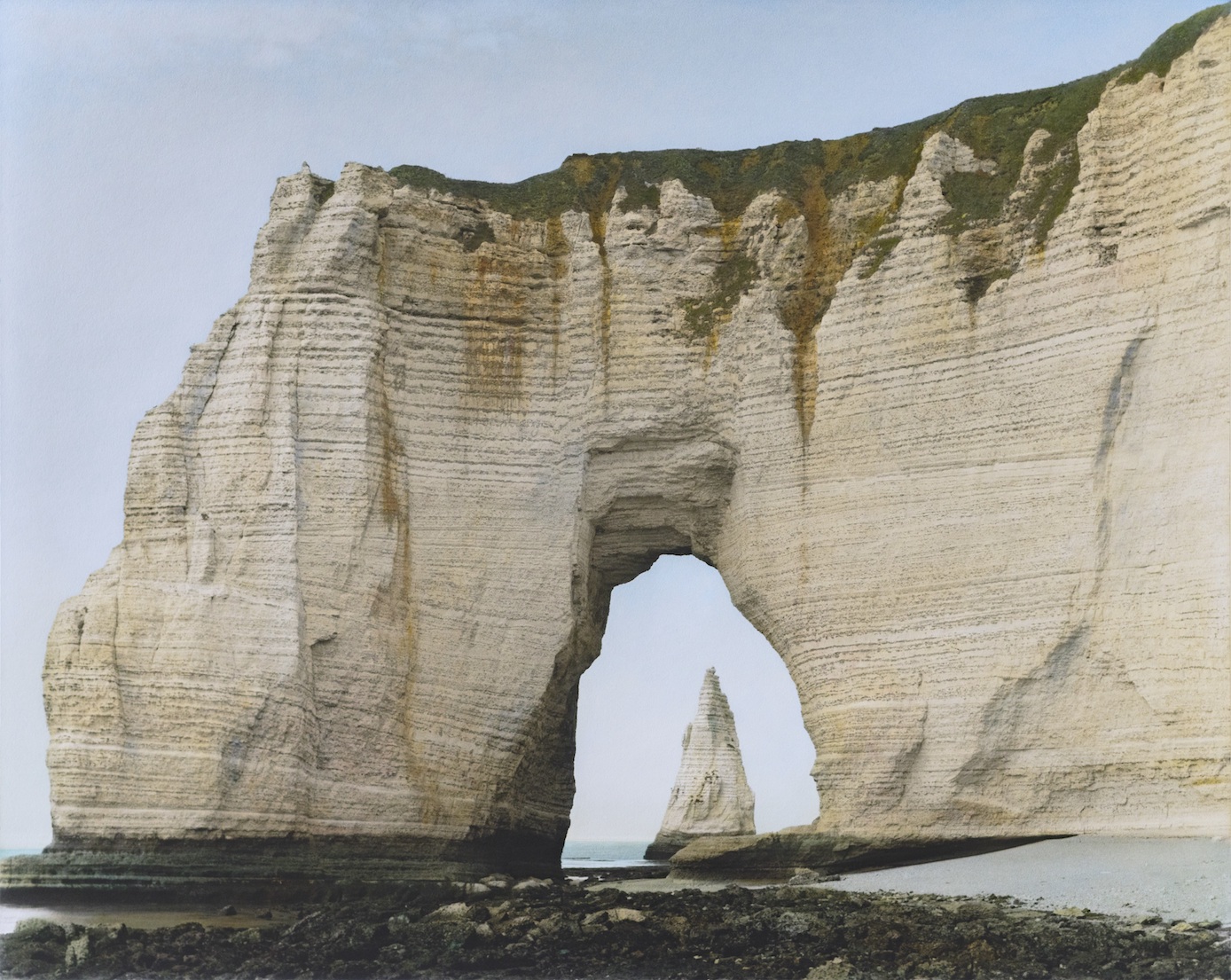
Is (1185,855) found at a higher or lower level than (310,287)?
lower

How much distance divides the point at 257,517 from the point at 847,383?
671cm

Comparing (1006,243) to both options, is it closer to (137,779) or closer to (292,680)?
(292,680)

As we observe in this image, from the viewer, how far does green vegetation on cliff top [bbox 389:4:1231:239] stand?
1928 centimetres

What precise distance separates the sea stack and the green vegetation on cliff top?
1649 centimetres

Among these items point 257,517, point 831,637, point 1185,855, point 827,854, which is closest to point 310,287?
point 257,517

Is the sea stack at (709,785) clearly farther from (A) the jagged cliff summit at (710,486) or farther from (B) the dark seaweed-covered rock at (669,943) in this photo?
(B) the dark seaweed-covered rock at (669,943)

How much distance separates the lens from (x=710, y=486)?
21.2m

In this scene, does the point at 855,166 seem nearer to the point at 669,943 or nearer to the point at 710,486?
the point at 710,486

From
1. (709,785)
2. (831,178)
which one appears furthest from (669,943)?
(709,785)

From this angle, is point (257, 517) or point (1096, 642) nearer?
point (1096, 642)

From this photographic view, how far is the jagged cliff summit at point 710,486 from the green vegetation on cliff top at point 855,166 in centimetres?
5

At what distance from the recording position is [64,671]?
63.5ft

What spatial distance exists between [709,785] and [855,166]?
17.7 m

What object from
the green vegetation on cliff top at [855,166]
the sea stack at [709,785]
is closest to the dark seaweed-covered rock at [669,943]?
the green vegetation on cliff top at [855,166]
